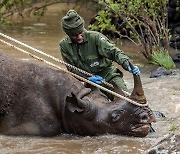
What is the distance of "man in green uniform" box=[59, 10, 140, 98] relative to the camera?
7863 millimetres

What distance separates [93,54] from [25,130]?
1.61 metres

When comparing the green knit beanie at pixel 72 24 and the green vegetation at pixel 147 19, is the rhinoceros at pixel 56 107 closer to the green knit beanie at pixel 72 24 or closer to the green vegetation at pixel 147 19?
the green knit beanie at pixel 72 24

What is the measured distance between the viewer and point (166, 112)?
8.74 m

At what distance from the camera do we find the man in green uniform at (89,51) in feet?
25.8

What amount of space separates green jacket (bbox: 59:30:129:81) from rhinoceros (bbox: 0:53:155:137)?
1.65 feet

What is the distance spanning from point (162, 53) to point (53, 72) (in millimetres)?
5979

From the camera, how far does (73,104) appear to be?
286 inches

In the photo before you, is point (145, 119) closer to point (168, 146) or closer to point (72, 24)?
point (72, 24)

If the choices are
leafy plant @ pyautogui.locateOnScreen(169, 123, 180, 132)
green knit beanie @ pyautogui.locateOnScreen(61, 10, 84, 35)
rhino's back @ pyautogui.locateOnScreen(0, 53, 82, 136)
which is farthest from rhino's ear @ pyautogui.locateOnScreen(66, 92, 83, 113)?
leafy plant @ pyautogui.locateOnScreen(169, 123, 180, 132)

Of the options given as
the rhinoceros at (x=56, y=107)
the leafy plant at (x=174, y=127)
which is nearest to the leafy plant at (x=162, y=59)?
the leafy plant at (x=174, y=127)

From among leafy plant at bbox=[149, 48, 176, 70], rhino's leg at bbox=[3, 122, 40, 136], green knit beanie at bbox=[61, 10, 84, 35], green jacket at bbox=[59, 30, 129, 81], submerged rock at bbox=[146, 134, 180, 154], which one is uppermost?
green knit beanie at bbox=[61, 10, 84, 35]

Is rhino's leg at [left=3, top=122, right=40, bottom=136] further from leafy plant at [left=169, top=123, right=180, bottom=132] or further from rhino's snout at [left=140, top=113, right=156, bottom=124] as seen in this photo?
leafy plant at [left=169, top=123, right=180, bottom=132]

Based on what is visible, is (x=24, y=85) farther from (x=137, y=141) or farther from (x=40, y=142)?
(x=137, y=141)

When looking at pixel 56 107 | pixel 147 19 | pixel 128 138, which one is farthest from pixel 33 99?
pixel 147 19
